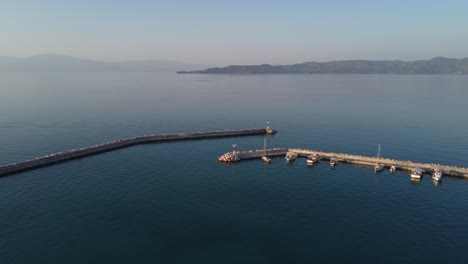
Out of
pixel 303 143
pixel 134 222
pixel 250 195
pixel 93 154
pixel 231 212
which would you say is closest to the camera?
pixel 134 222

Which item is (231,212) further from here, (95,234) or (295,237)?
Result: (95,234)

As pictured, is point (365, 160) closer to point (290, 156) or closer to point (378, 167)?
point (378, 167)

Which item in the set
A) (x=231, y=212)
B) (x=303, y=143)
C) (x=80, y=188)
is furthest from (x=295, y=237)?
(x=303, y=143)

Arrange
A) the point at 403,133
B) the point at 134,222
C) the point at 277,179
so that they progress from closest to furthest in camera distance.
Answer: the point at 134,222 < the point at 277,179 < the point at 403,133

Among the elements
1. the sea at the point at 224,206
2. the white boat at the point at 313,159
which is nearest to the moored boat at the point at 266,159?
the sea at the point at 224,206

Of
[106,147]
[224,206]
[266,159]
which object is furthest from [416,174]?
[106,147]

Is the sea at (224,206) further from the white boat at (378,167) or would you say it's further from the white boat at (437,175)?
the white boat at (378,167)

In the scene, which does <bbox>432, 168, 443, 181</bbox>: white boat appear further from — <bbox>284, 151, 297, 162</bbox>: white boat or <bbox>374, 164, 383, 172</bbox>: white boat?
<bbox>284, 151, 297, 162</bbox>: white boat
